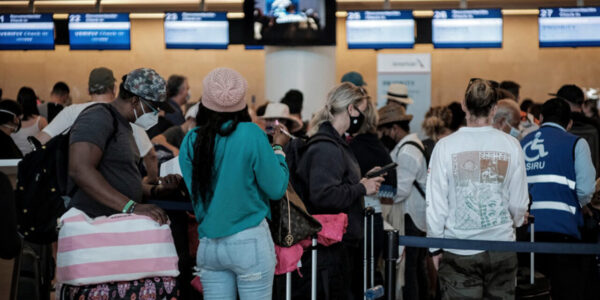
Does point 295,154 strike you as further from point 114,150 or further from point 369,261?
point 114,150

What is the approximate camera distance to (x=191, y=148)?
338 centimetres

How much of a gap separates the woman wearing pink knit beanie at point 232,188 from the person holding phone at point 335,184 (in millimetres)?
850

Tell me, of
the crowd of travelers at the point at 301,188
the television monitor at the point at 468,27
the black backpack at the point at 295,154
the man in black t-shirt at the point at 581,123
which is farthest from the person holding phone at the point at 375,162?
the television monitor at the point at 468,27

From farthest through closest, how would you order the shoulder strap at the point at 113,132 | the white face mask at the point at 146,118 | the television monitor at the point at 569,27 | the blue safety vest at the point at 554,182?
the television monitor at the point at 569,27
the blue safety vest at the point at 554,182
the white face mask at the point at 146,118
the shoulder strap at the point at 113,132

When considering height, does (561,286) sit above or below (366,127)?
below

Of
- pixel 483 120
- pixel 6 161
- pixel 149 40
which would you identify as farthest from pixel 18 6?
pixel 483 120

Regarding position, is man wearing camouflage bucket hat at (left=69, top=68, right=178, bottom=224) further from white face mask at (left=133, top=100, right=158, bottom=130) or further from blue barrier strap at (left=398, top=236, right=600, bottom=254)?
blue barrier strap at (left=398, top=236, right=600, bottom=254)

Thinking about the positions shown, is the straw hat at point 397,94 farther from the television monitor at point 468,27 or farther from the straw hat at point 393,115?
the television monitor at point 468,27

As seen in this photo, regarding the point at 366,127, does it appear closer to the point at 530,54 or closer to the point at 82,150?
the point at 82,150

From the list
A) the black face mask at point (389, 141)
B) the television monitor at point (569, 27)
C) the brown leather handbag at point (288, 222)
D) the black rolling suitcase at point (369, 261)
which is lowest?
the black rolling suitcase at point (369, 261)

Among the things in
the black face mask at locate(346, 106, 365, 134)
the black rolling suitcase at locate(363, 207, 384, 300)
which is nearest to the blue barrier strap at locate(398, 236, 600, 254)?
the black rolling suitcase at locate(363, 207, 384, 300)

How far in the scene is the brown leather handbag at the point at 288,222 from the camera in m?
3.68

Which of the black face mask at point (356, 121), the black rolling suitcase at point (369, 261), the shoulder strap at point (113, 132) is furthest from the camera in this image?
the black face mask at point (356, 121)

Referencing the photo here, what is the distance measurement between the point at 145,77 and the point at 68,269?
1001 mm
